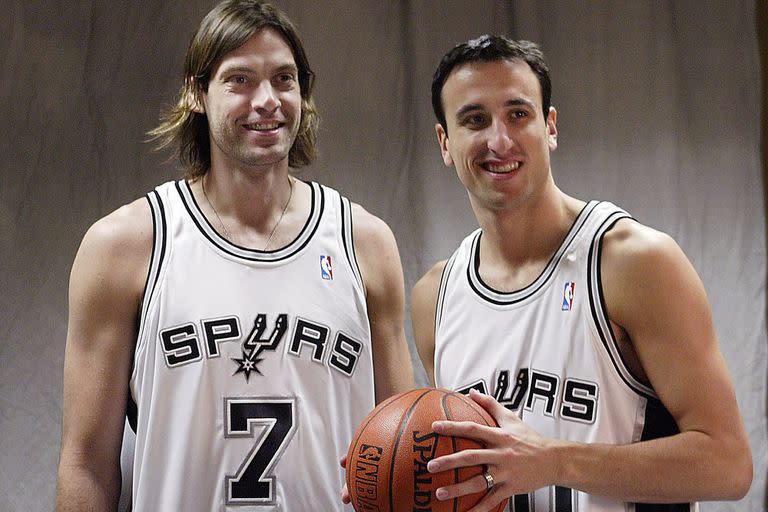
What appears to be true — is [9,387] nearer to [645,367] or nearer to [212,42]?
[212,42]

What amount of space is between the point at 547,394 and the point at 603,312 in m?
0.18

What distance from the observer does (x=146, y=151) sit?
3.44m

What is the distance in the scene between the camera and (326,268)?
6.74ft

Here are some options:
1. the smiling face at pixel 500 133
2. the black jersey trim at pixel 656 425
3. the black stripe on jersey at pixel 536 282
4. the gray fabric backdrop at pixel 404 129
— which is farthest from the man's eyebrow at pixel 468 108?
the gray fabric backdrop at pixel 404 129

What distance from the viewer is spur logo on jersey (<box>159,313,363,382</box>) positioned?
1.95 meters

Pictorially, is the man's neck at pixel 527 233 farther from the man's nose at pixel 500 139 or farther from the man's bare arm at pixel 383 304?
the man's bare arm at pixel 383 304

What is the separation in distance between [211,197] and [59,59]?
1.60 meters

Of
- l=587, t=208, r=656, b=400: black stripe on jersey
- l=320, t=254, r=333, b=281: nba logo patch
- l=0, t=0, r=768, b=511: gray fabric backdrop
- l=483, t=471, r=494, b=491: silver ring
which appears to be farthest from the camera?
l=0, t=0, r=768, b=511: gray fabric backdrop

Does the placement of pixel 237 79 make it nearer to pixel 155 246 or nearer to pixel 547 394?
→ pixel 155 246

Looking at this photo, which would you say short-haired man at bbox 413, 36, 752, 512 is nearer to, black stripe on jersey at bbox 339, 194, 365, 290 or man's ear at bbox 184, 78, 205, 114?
black stripe on jersey at bbox 339, 194, 365, 290

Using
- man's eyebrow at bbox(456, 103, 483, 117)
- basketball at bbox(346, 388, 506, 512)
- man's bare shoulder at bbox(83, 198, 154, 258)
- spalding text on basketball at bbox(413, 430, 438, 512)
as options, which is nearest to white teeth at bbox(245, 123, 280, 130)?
man's bare shoulder at bbox(83, 198, 154, 258)

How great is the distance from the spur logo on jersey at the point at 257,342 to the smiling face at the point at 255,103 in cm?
33

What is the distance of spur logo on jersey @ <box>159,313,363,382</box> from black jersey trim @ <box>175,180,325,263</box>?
125mm

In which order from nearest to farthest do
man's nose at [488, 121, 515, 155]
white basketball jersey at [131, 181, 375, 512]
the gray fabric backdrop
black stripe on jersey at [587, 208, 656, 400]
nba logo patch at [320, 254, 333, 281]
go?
black stripe on jersey at [587, 208, 656, 400] → man's nose at [488, 121, 515, 155] → white basketball jersey at [131, 181, 375, 512] → nba logo patch at [320, 254, 333, 281] → the gray fabric backdrop
